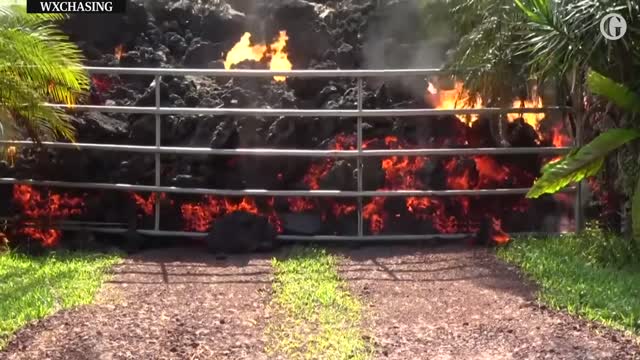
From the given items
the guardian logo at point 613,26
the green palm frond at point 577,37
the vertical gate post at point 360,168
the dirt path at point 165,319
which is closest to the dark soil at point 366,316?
the dirt path at point 165,319

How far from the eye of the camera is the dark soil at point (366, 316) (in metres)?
5.15

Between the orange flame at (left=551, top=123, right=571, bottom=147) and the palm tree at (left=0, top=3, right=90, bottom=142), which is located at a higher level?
the palm tree at (left=0, top=3, right=90, bottom=142)

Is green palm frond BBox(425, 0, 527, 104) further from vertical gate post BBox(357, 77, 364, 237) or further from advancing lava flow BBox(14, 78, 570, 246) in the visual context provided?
vertical gate post BBox(357, 77, 364, 237)

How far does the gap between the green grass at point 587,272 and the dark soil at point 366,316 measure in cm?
16

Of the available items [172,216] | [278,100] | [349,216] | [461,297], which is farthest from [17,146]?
[461,297]

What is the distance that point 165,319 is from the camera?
19.1 feet

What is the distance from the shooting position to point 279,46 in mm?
11531

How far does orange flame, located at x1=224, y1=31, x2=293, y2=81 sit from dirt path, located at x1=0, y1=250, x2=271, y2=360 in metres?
4.45

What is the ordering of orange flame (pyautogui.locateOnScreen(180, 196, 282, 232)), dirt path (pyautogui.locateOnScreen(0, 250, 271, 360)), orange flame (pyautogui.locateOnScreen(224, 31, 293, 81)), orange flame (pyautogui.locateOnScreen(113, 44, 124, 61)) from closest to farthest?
dirt path (pyautogui.locateOnScreen(0, 250, 271, 360))
orange flame (pyautogui.locateOnScreen(180, 196, 282, 232))
orange flame (pyautogui.locateOnScreen(113, 44, 124, 61))
orange flame (pyautogui.locateOnScreen(224, 31, 293, 81))

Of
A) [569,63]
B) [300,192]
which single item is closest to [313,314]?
[300,192]

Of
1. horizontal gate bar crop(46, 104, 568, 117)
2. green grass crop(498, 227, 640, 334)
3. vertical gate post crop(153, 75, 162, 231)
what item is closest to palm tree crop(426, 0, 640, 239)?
horizontal gate bar crop(46, 104, 568, 117)

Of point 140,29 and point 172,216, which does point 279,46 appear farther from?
point 172,216

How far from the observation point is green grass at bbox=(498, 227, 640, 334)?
578 centimetres

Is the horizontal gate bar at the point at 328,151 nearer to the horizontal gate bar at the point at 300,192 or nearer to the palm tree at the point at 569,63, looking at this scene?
the horizontal gate bar at the point at 300,192
